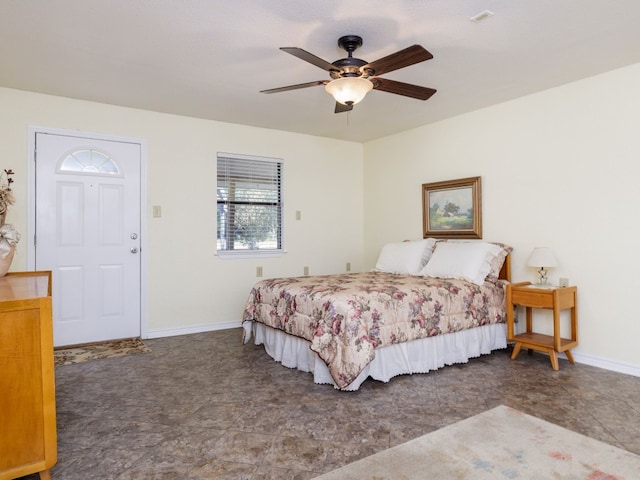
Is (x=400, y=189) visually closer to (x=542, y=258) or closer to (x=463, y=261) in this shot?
(x=463, y=261)

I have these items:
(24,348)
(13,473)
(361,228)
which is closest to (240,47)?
(24,348)

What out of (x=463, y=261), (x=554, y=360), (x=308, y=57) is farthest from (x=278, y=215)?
(x=554, y=360)

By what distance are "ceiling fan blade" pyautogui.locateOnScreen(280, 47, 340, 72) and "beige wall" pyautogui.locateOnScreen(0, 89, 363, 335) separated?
8.43ft

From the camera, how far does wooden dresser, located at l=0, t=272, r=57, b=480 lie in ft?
5.37

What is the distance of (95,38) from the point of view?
273 centimetres

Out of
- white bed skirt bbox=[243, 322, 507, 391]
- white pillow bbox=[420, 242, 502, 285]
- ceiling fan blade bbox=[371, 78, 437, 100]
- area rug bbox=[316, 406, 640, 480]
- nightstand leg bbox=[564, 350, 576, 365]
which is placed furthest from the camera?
white pillow bbox=[420, 242, 502, 285]

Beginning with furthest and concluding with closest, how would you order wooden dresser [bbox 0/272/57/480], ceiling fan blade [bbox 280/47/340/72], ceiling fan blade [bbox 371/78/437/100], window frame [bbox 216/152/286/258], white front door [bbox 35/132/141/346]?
window frame [bbox 216/152/286/258] < white front door [bbox 35/132/141/346] < ceiling fan blade [bbox 371/78/437/100] < ceiling fan blade [bbox 280/47/340/72] < wooden dresser [bbox 0/272/57/480]

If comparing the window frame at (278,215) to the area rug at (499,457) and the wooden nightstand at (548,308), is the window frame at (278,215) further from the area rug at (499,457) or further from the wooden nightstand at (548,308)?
the area rug at (499,457)

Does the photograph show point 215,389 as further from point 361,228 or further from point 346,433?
point 361,228

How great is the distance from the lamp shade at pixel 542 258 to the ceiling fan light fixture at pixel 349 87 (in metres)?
2.08

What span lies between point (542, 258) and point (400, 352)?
1.52 m

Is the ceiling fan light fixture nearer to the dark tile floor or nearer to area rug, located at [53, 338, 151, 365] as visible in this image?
the dark tile floor

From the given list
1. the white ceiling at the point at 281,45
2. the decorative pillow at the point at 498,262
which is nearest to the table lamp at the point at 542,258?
the decorative pillow at the point at 498,262

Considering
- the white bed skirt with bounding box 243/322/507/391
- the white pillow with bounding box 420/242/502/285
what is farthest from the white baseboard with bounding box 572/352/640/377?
the white pillow with bounding box 420/242/502/285
